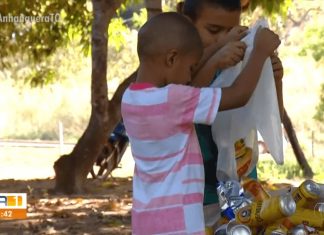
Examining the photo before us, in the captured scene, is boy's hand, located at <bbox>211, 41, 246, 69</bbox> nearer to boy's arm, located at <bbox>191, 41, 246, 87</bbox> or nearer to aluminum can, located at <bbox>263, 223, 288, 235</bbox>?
boy's arm, located at <bbox>191, 41, 246, 87</bbox>

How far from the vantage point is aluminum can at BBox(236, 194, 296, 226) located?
2.16 m

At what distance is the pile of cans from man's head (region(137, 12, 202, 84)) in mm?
364

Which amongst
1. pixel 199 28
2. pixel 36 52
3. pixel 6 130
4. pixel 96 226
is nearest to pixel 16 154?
pixel 6 130

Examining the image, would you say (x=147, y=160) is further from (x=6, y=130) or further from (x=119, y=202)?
(x=6, y=130)

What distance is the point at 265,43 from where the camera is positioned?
7.60 feet

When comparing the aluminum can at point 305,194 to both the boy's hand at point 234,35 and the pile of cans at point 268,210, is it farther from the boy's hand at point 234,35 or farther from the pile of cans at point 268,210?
the boy's hand at point 234,35

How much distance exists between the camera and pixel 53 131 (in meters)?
26.2

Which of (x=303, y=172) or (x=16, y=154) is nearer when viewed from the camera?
(x=303, y=172)

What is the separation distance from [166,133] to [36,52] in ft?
28.8

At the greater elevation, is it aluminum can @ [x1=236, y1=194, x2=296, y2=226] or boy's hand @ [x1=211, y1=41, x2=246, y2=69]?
boy's hand @ [x1=211, y1=41, x2=246, y2=69]

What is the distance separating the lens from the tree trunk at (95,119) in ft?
27.7

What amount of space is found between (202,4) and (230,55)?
0.23m
